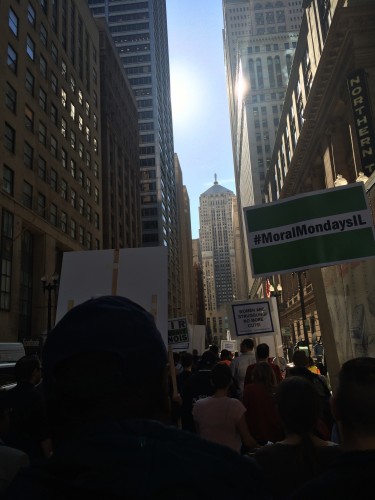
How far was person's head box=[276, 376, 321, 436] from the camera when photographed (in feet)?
10.3

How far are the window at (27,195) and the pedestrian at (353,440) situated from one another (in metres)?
37.0

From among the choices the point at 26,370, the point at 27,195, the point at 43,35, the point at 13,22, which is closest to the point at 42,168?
the point at 27,195

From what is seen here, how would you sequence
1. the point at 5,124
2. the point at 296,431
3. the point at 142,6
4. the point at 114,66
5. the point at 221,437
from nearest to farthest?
the point at 296,431 < the point at 221,437 < the point at 5,124 < the point at 114,66 < the point at 142,6

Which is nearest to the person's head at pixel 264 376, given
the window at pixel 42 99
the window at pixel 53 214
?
the window at pixel 53 214

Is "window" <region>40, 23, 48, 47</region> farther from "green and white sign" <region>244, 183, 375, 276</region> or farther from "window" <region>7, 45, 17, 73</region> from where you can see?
"green and white sign" <region>244, 183, 375, 276</region>

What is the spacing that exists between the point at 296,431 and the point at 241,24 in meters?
194

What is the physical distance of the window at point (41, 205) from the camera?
3928 centimetres

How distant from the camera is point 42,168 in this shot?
1580 inches

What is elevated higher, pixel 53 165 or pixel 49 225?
pixel 53 165

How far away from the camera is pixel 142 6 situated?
12100 cm

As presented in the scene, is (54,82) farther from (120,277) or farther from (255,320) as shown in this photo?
(120,277)

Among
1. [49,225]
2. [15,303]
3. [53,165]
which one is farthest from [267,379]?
[53,165]

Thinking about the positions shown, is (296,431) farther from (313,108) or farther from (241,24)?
(241,24)

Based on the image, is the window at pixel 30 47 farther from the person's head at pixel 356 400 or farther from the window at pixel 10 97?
the person's head at pixel 356 400
